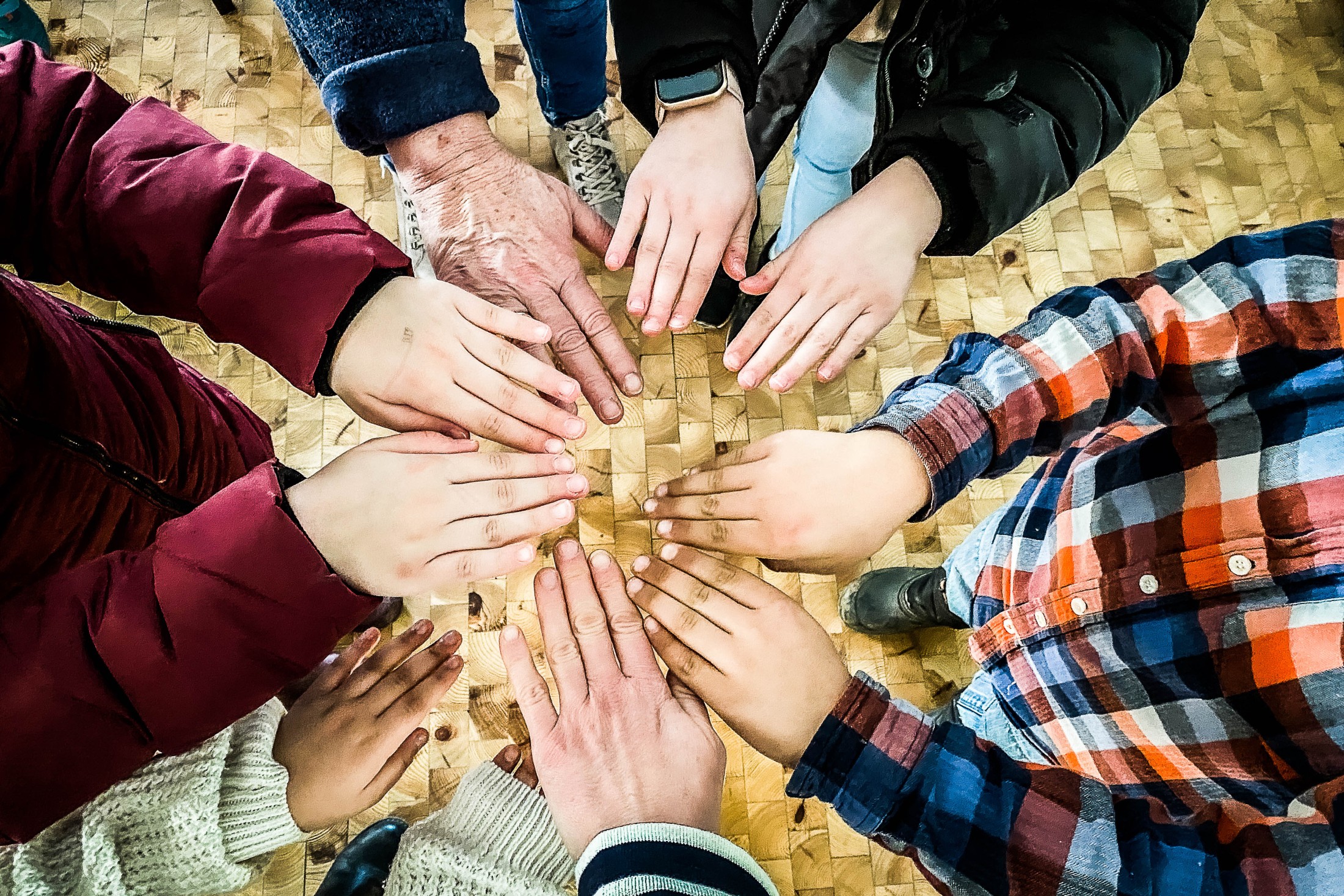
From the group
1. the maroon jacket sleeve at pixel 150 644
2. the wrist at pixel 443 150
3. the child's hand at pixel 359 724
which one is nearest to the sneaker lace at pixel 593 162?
the wrist at pixel 443 150

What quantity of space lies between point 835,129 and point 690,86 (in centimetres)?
29

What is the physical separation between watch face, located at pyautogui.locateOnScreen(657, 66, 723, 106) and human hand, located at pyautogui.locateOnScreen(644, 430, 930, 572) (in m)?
0.43

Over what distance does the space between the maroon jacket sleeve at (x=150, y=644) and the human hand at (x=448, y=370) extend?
0.19 metres

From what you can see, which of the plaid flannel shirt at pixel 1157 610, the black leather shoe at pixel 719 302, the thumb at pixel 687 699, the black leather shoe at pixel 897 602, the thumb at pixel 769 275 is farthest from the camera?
the black leather shoe at pixel 719 302

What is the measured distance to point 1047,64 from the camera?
2.84 ft

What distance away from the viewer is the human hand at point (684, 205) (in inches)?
39.0

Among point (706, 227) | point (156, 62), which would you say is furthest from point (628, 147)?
point (156, 62)

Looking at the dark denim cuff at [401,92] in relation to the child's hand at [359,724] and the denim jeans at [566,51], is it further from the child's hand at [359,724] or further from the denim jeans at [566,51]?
the child's hand at [359,724]

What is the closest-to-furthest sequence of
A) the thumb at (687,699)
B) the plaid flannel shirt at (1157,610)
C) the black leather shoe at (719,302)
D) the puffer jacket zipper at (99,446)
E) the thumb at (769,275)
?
the plaid flannel shirt at (1157,610) < the puffer jacket zipper at (99,446) < the thumb at (687,699) < the thumb at (769,275) < the black leather shoe at (719,302)

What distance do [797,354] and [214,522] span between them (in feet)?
2.14

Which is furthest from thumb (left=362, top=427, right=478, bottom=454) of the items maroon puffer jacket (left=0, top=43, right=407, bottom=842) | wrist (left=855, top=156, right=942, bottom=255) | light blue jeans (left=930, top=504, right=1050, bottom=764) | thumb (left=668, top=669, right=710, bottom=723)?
light blue jeans (left=930, top=504, right=1050, bottom=764)

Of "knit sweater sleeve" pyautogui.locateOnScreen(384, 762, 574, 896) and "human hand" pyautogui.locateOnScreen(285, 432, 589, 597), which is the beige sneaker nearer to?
"human hand" pyautogui.locateOnScreen(285, 432, 589, 597)

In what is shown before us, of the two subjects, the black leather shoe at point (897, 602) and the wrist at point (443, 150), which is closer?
the wrist at point (443, 150)

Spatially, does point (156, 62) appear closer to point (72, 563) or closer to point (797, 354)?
point (72, 563)
